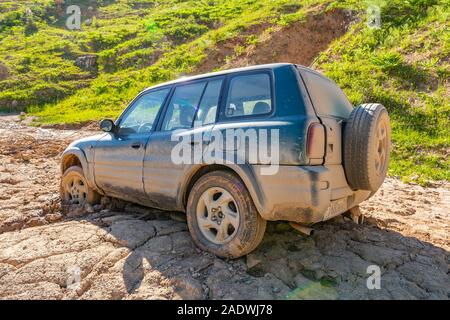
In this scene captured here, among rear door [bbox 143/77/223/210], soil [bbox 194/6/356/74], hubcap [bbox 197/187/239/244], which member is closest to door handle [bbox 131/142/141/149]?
rear door [bbox 143/77/223/210]

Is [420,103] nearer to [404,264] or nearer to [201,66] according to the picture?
[404,264]

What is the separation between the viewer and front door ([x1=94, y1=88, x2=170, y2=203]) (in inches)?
162

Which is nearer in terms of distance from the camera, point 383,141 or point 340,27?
point 383,141

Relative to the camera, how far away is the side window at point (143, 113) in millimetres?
4230

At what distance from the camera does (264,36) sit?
63.2 ft

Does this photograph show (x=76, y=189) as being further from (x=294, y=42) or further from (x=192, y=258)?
(x=294, y=42)

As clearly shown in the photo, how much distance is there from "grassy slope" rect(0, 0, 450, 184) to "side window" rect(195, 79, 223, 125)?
5227mm

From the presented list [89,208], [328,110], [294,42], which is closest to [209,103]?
[328,110]

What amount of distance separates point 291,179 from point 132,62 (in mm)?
21384

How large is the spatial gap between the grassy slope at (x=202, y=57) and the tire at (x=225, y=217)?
17.3 ft

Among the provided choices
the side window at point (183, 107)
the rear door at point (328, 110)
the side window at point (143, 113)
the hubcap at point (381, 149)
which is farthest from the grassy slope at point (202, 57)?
the side window at point (143, 113)

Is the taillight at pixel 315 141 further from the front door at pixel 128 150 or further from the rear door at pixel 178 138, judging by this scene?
the front door at pixel 128 150
